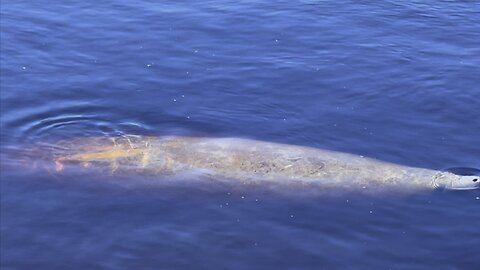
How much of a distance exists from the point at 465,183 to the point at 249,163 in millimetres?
4690

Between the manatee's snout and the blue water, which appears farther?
the manatee's snout

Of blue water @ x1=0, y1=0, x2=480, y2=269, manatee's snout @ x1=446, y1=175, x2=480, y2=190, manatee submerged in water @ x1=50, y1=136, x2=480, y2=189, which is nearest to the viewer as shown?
blue water @ x1=0, y1=0, x2=480, y2=269

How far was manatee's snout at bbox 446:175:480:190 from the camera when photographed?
18.0 meters

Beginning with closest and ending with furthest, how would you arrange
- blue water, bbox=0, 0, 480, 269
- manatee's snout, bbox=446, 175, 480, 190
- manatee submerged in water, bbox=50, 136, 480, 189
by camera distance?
blue water, bbox=0, 0, 480, 269, manatee's snout, bbox=446, 175, 480, 190, manatee submerged in water, bbox=50, 136, 480, 189

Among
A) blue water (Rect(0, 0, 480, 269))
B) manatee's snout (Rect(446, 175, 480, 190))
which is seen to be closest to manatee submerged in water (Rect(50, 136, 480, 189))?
manatee's snout (Rect(446, 175, 480, 190))

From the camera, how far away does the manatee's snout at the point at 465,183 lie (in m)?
18.0

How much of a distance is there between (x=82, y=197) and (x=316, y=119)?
667 cm

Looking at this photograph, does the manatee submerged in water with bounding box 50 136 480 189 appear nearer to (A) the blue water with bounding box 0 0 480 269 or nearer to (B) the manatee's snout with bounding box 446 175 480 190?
(B) the manatee's snout with bounding box 446 175 480 190

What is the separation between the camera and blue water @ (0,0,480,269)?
15672mm

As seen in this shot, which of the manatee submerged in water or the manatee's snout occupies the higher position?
the manatee submerged in water

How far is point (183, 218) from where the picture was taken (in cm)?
1653

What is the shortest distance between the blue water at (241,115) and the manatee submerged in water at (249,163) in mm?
441

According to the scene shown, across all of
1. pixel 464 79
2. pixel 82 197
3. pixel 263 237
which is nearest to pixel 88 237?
pixel 82 197

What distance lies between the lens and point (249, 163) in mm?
18547
